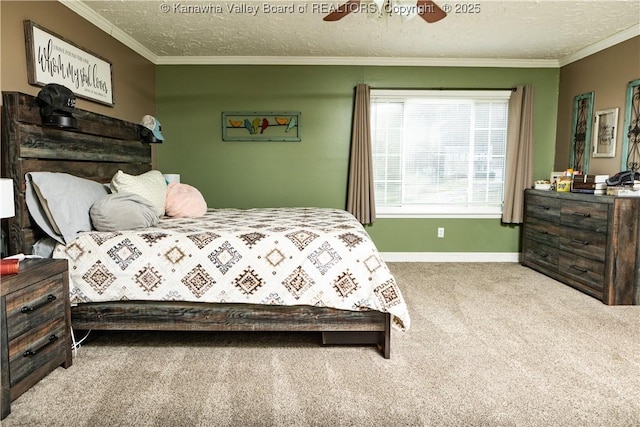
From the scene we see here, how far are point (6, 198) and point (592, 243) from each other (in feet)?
14.1

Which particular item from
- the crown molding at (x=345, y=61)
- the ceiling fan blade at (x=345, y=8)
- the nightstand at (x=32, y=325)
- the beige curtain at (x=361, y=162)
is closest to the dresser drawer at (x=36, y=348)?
the nightstand at (x=32, y=325)

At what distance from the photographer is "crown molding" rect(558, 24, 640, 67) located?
146 inches

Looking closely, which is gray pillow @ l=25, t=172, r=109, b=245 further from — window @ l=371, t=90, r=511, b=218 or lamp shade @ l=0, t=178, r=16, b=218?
window @ l=371, t=90, r=511, b=218

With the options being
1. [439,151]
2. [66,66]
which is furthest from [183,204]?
[439,151]

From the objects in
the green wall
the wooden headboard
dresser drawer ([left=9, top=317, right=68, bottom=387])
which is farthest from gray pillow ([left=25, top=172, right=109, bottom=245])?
the green wall

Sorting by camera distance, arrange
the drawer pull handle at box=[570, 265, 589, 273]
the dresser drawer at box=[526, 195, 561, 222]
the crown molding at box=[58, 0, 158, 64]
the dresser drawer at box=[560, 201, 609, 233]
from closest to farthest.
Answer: the crown molding at box=[58, 0, 158, 64] < the dresser drawer at box=[560, 201, 609, 233] < the drawer pull handle at box=[570, 265, 589, 273] < the dresser drawer at box=[526, 195, 561, 222]

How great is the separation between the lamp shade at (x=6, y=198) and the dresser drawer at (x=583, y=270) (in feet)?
A: 13.9

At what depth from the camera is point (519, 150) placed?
4.80m

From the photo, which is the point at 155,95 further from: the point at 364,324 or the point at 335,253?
the point at 364,324

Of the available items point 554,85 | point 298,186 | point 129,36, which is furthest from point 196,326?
point 554,85

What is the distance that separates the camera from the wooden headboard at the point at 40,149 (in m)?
2.37

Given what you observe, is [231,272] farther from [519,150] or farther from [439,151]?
[519,150]

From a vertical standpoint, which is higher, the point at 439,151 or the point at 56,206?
the point at 439,151

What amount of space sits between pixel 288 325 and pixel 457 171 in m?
3.34
